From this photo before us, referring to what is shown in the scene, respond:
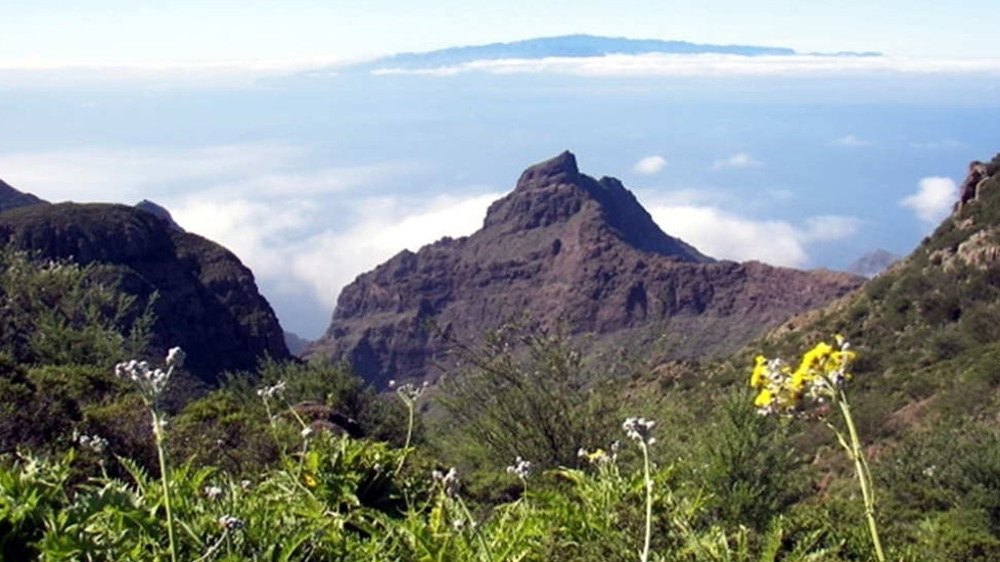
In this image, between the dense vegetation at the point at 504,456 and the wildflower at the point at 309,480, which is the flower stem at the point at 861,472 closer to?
the dense vegetation at the point at 504,456

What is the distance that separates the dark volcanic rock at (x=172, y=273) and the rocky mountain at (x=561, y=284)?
79.5 ft

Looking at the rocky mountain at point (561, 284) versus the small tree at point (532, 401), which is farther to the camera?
the rocky mountain at point (561, 284)

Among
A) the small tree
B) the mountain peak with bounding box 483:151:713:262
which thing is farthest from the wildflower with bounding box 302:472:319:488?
the mountain peak with bounding box 483:151:713:262

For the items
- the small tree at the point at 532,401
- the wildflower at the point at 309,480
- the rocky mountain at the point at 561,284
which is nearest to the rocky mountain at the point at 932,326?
the small tree at the point at 532,401

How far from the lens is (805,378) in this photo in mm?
3490

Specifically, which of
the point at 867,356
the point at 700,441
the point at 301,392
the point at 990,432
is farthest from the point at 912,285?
the point at 700,441

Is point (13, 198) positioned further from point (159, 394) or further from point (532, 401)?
point (159, 394)

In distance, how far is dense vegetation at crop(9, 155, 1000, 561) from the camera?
3896 mm

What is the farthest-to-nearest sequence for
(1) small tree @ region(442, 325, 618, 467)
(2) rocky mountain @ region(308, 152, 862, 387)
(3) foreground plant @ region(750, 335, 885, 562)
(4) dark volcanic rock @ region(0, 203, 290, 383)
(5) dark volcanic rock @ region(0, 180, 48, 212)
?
(2) rocky mountain @ region(308, 152, 862, 387) < (5) dark volcanic rock @ region(0, 180, 48, 212) < (4) dark volcanic rock @ region(0, 203, 290, 383) < (1) small tree @ region(442, 325, 618, 467) < (3) foreground plant @ region(750, 335, 885, 562)

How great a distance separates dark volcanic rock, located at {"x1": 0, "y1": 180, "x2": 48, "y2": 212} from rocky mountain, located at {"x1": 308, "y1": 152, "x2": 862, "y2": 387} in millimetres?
31706

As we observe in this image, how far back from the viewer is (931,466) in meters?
19.4

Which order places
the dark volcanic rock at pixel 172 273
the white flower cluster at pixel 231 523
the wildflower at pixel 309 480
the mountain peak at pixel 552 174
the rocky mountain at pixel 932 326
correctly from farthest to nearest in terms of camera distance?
the mountain peak at pixel 552 174
the dark volcanic rock at pixel 172 273
the rocky mountain at pixel 932 326
the wildflower at pixel 309 480
the white flower cluster at pixel 231 523

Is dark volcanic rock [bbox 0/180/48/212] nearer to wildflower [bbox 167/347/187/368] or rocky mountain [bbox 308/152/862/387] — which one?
rocky mountain [bbox 308/152/862/387]

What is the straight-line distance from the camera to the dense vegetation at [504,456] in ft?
12.8
